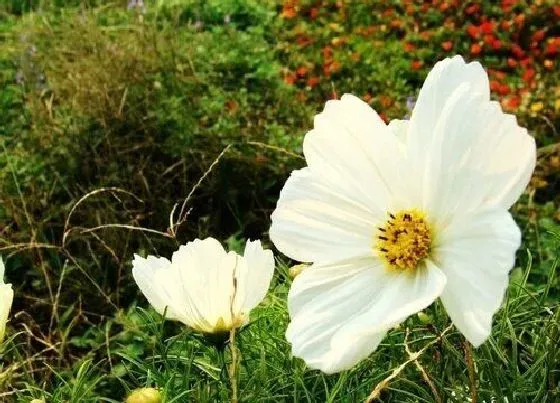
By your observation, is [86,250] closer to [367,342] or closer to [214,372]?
[214,372]

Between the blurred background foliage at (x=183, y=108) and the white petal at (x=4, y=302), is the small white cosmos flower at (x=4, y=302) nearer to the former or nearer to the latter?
the white petal at (x=4, y=302)

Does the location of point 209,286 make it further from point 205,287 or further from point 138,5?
point 138,5

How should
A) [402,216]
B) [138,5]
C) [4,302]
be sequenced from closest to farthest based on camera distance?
[402,216]
[4,302]
[138,5]

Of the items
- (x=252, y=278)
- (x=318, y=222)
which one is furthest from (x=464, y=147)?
(x=252, y=278)

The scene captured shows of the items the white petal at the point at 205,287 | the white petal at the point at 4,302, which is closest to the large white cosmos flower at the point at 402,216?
the white petal at the point at 205,287

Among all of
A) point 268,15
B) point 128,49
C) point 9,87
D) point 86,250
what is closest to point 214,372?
point 86,250
